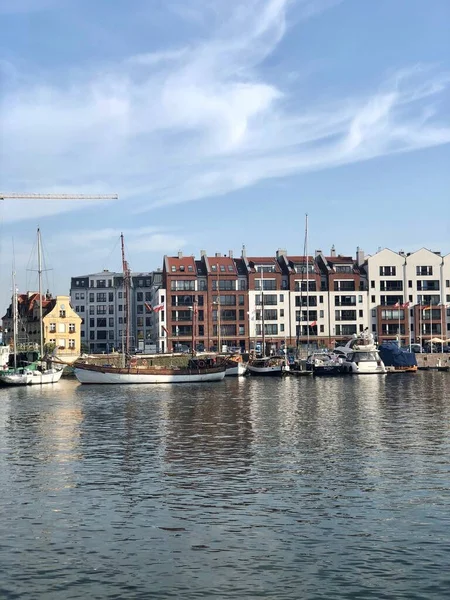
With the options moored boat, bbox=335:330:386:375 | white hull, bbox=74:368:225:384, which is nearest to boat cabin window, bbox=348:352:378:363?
moored boat, bbox=335:330:386:375

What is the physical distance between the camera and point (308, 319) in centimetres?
17875

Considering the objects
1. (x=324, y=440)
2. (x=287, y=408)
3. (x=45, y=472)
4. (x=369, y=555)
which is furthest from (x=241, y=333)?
(x=369, y=555)

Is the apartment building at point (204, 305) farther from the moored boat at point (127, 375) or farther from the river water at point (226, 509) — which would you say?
the river water at point (226, 509)

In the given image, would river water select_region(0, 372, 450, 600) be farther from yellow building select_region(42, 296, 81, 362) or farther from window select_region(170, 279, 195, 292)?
window select_region(170, 279, 195, 292)

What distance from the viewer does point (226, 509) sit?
28391mm

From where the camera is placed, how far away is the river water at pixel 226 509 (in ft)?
68.0

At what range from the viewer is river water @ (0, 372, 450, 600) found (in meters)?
20.7

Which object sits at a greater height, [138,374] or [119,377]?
[138,374]

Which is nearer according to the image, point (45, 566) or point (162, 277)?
point (45, 566)

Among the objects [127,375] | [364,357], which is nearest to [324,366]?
[364,357]

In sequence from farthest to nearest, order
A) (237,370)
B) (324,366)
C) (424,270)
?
(424,270) → (324,366) → (237,370)

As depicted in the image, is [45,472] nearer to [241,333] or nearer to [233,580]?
[233,580]

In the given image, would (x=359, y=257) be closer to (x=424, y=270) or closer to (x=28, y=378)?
(x=424, y=270)

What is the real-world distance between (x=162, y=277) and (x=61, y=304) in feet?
101
